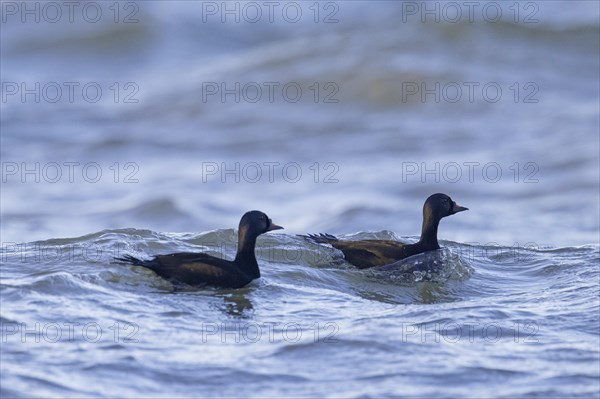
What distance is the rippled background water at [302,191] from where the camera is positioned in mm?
7508

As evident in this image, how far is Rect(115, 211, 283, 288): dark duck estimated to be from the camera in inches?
349

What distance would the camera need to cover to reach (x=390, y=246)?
33.5ft

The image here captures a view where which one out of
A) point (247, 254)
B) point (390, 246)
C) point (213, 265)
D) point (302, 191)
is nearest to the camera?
point (213, 265)

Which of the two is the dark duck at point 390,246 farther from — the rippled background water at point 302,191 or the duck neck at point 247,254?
the duck neck at point 247,254

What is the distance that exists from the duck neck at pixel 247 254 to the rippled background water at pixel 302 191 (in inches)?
6.4

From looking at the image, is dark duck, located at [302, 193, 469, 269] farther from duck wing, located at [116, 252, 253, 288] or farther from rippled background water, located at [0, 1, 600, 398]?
duck wing, located at [116, 252, 253, 288]

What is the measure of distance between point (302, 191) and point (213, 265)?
9854 mm

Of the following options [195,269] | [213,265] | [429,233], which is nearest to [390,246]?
[429,233]

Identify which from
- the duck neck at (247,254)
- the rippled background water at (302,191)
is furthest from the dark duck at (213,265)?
the rippled background water at (302,191)

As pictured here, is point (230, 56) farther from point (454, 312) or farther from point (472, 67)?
point (454, 312)

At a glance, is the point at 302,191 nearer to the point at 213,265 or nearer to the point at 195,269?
the point at 213,265

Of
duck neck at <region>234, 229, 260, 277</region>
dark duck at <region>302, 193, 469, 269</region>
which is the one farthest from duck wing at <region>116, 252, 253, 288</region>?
dark duck at <region>302, 193, 469, 269</region>

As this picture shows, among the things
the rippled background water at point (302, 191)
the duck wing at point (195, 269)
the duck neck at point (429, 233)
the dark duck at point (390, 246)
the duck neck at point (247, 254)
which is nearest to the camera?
the rippled background water at point (302, 191)

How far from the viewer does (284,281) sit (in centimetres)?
959
